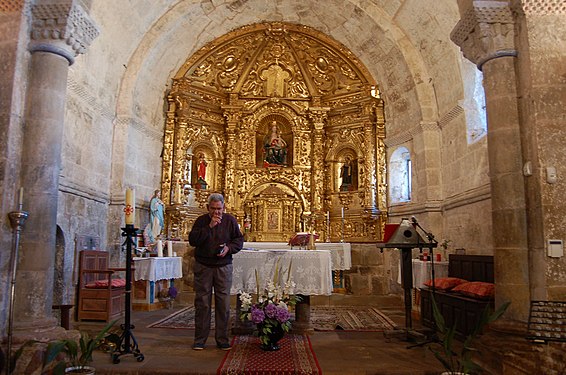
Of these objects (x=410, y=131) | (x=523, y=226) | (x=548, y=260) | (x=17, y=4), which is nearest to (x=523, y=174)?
(x=523, y=226)

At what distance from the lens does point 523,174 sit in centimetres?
509

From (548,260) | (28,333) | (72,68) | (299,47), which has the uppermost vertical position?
(299,47)

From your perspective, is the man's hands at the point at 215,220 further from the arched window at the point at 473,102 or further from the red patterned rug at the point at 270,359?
the arched window at the point at 473,102

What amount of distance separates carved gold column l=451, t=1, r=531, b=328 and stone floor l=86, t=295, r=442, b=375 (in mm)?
1184

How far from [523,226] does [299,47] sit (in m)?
9.82

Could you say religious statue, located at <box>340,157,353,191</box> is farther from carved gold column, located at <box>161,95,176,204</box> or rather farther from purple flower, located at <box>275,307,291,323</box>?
purple flower, located at <box>275,307,291,323</box>

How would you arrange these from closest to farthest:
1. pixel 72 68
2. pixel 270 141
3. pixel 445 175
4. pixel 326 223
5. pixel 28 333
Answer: pixel 28 333, pixel 72 68, pixel 445 175, pixel 326 223, pixel 270 141

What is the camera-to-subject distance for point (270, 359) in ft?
16.9

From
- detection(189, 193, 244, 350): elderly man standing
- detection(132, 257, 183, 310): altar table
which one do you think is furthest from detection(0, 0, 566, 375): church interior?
detection(189, 193, 244, 350): elderly man standing

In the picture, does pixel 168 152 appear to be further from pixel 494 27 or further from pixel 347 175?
pixel 494 27

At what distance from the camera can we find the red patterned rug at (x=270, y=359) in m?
4.62

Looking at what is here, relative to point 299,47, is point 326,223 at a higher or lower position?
lower

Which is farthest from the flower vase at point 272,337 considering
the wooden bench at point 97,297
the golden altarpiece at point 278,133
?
the golden altarpiece at point 278,133

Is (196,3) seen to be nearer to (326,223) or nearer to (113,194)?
(113,194)
